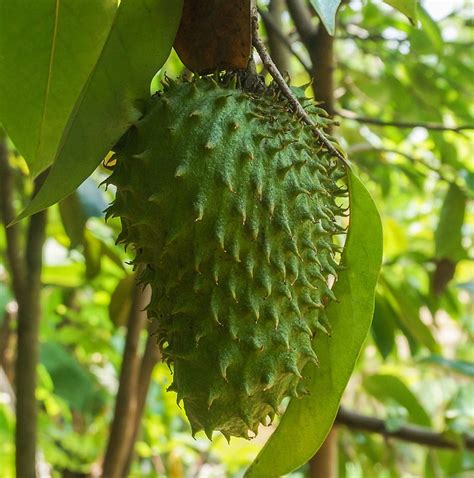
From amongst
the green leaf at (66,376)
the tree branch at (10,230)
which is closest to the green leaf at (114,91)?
the tree branch at (10,230)

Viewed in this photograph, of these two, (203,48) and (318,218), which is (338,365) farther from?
(203,48)

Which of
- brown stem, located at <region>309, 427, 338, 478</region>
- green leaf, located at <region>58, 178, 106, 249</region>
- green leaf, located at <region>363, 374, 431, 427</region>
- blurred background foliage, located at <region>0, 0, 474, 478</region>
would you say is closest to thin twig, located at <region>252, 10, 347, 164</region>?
blurred background foliage, located at <region>0, 0, 474, 478</region>

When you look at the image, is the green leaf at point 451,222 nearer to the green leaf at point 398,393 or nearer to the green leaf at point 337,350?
the green leaf at point 398,393

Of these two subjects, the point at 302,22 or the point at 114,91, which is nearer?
the point at 114,91

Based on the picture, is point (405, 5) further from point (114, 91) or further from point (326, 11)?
point (114, 91)

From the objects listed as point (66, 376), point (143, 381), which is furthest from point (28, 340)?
point (66, 376)

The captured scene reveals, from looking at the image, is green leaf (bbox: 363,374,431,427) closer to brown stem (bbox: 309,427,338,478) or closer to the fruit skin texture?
brown stem (bbox: 309,427,338,478)

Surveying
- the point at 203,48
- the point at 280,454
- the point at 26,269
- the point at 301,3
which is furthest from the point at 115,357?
the point at 203,48
